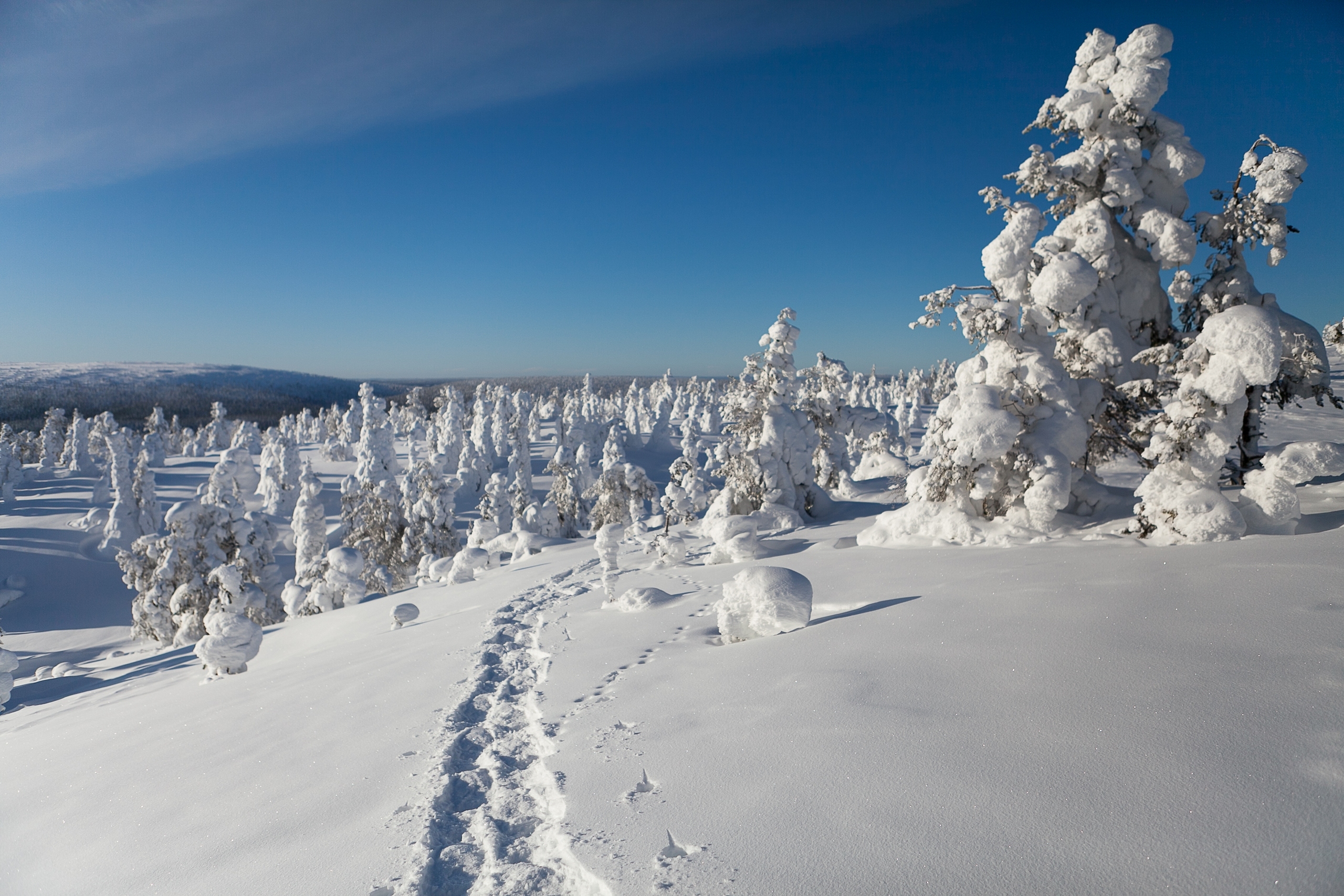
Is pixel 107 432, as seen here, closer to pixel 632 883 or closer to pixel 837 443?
pixel 837 443

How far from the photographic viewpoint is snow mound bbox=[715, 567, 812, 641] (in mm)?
6398

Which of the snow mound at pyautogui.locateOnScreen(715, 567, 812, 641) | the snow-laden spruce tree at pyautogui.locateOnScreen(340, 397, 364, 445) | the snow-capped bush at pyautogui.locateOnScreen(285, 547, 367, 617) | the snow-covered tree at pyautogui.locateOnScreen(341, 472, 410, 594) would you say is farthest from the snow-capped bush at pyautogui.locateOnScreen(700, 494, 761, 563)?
the snow-laden spruce tree at pyautogui.locateOnScreen(340, 397, 364, 445)

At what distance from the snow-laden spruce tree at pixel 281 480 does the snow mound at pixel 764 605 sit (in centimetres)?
5497

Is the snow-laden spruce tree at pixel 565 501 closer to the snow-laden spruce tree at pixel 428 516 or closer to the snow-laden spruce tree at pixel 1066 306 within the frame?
the snow-laden spruce tree at pixel 428 516

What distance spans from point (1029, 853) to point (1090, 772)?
2.38ft

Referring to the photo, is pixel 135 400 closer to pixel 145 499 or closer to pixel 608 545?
pixel 145 499

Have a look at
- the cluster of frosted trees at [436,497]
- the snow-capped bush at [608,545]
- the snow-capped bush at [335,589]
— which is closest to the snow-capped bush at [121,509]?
the cluster of frosted trees at [436,497]

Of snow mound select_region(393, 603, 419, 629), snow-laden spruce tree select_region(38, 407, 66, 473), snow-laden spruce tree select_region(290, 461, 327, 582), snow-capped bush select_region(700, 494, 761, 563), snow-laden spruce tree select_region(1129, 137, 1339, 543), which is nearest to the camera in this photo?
snow-laden spruce tree select_region(1129, 137, 1339, 543)

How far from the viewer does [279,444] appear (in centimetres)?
5325

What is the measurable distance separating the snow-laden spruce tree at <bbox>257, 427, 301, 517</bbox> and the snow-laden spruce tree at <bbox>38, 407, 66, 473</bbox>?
116 feet

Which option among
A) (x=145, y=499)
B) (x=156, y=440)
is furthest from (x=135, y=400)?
(x=145, y=499)

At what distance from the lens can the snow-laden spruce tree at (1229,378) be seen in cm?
732

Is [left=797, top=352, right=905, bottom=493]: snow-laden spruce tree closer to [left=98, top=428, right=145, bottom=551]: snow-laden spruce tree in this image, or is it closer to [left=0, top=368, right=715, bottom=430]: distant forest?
[left=98, top=428, right=145, bottom=551]: snow-laden spruce tree

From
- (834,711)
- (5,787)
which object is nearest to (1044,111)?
(834,711)
